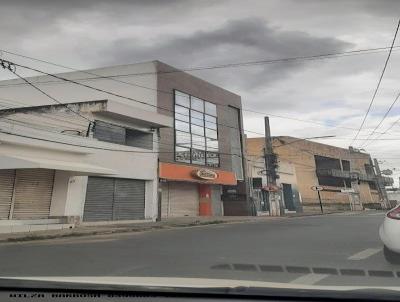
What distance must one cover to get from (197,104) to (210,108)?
1.83 metres

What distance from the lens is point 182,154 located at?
3241cm

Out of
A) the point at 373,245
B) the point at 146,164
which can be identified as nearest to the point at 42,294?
the point at 373,245

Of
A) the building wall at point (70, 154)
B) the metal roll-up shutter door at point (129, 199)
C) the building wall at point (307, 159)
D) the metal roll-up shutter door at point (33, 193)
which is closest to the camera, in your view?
the metal roll-up shutter door at point (33, 193)

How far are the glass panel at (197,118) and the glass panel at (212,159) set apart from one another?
232 centimetres

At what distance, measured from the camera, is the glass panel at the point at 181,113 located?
108 feet

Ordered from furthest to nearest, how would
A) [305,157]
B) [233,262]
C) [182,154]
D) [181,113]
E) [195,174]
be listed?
[305,157]
[181,113]
[182,154]
[195,174]
[233,262]

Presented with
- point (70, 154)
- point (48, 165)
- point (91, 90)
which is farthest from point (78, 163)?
point (91, 90)

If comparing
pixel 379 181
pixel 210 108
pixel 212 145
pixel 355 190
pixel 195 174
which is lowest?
pixel 195 174

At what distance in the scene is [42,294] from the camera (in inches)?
131

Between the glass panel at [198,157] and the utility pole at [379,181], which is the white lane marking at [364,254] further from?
the utility pole at [379,181]

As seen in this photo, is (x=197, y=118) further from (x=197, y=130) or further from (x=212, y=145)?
(x=212, y=145)

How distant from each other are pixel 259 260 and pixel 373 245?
383 centimetres

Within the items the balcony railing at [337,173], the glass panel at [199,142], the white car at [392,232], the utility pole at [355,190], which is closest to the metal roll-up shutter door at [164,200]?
the glass panel at [199,142]

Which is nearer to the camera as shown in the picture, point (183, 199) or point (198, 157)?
point (183, 199)
